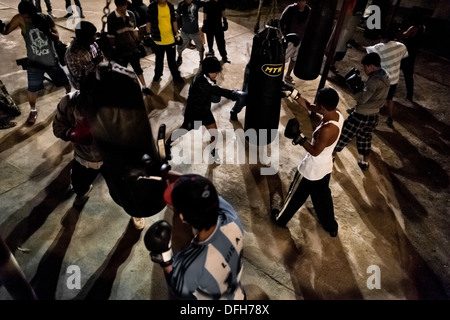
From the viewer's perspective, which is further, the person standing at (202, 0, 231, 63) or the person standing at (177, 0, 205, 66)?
the person standing at (202, 0, 231, 63)

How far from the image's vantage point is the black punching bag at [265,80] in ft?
12.1

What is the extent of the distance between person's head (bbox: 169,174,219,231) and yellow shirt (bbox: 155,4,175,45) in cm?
466

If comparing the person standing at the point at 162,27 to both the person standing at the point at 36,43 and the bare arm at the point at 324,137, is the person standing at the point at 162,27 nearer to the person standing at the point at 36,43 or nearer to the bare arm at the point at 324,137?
the person standing at the point at 36,43

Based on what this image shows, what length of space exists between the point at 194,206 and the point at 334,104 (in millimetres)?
1917

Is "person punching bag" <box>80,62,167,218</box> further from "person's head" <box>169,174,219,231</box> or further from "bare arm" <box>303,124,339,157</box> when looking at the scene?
"bare arm" <box>303,124,339,157</box>

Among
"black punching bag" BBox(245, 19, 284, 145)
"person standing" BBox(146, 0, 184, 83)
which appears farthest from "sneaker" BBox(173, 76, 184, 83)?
"black punching bag" BBox(245, 19, 284, 145)

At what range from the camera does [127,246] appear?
11.3ft

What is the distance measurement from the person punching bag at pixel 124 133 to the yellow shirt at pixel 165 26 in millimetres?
3742

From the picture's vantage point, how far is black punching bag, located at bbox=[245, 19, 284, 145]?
3699 mm

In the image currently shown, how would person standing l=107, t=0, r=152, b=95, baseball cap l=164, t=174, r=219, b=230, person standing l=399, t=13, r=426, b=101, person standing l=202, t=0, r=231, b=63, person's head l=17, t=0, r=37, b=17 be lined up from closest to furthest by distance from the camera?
baseball cap l=164, t=174, r=219, b=230
person's head l=17, t=0, r=37, b=17
person standing l=107, t=0, r=152, b=95
person standing l=399, t=13, r=426, b=101
person standing l=202, t=0, r=231, b=63

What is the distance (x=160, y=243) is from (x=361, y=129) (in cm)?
363

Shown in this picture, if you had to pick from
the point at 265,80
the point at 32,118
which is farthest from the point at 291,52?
the point at 32,118

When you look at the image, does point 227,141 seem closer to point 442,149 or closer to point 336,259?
point 336,259

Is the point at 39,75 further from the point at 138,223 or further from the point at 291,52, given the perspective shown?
the point at 291,52
